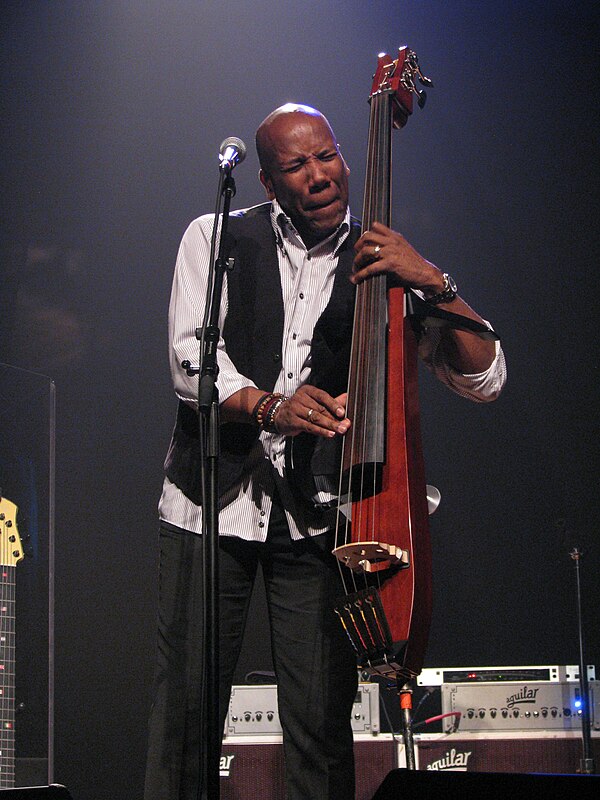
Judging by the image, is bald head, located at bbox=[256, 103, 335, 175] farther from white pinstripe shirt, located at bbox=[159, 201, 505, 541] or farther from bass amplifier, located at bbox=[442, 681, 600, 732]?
bass amplifier, located at bbox=[442, 681, 600, 732]

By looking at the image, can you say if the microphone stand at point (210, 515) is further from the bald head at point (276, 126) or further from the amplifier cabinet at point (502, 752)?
the amplifier cabinet at point (502, 752)

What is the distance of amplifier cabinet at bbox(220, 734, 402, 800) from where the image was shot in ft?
9.96

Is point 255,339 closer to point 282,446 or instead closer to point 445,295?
point 282,446

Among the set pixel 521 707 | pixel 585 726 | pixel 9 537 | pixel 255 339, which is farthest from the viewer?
pixel 521 707

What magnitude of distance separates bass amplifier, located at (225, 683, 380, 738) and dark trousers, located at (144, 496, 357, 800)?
4.20 ft

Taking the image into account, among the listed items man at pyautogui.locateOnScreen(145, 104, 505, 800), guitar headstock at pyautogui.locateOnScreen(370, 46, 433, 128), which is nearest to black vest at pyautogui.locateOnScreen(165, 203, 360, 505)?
man at pyautogui.locateOnScreen(145, 104, 505, 800)

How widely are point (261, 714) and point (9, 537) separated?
1014 mm

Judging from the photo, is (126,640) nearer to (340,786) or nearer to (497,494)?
(497,494)

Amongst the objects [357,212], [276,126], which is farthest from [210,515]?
[357,212]

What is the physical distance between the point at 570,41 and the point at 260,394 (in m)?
3.06

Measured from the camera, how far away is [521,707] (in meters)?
3.20

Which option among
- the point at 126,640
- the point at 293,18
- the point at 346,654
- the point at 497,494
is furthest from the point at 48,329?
the point at 346,654

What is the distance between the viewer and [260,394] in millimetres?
1788

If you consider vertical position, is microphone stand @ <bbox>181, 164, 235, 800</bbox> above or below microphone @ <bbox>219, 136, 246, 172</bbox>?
below
